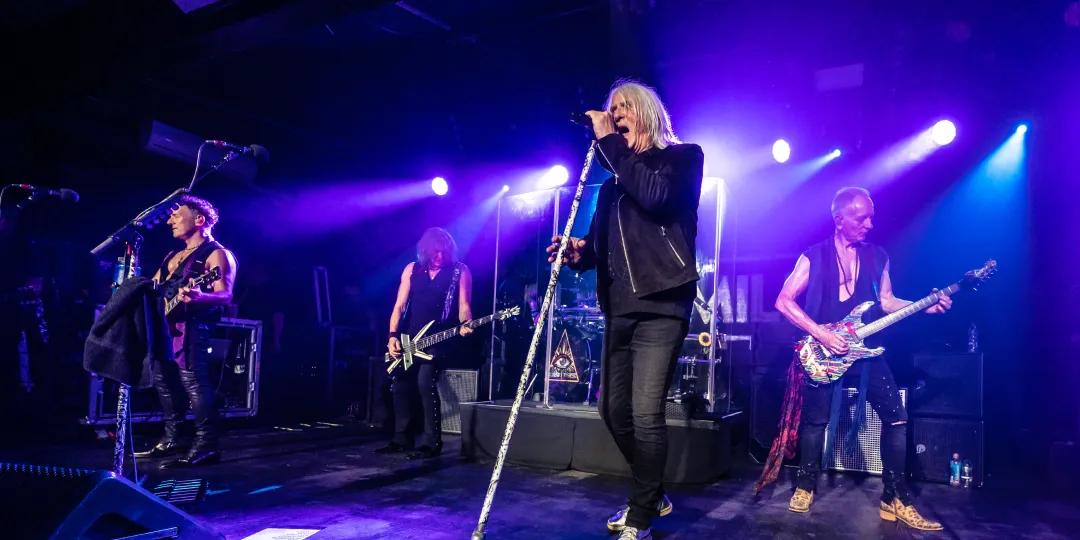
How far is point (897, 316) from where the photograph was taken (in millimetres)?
3939

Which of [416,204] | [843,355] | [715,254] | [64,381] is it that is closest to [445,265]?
[715,254]

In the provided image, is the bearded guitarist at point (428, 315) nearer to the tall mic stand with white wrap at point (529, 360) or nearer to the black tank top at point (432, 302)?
the black tank top at point (432, 302)

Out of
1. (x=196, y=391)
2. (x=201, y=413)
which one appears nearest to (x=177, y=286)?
(x=196, y=391)

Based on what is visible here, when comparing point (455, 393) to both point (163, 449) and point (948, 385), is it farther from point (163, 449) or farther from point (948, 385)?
point (948, 385)

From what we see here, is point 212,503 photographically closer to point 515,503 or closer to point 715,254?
point 515,503

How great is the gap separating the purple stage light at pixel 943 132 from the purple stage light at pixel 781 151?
1524 millimetres

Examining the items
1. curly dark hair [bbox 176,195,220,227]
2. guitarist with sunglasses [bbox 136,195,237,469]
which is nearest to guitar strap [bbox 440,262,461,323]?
guitarist with sunglasses [bbox 136,195,237,469]

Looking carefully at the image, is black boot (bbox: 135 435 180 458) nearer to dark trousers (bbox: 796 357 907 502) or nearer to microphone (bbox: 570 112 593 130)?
microphone (bbox: 570 112 593 130)

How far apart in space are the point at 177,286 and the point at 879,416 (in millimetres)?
4784

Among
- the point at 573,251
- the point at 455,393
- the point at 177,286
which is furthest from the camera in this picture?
the point at 455,393

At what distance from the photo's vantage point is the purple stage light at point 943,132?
6.98m

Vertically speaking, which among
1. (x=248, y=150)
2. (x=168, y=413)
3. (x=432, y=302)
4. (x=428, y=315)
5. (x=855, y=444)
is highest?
(x=248, y=150)

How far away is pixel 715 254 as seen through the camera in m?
6.02

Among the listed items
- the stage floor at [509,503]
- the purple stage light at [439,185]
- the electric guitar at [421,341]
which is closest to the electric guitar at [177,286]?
the stage floor at [509,503]
